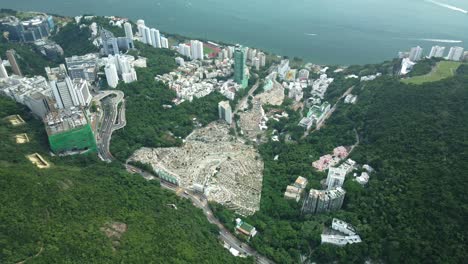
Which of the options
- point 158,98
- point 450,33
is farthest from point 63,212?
point 450,33

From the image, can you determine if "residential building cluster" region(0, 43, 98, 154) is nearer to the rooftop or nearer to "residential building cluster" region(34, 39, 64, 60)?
the rooftop

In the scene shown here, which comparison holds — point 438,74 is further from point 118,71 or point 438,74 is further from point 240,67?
point 118,71

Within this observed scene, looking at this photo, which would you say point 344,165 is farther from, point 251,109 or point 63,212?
point 63,212

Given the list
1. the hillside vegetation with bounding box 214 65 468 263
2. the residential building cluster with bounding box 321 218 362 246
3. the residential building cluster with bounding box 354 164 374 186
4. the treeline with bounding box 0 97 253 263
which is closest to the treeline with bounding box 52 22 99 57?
the treeline with bounding box 0 97 253 263

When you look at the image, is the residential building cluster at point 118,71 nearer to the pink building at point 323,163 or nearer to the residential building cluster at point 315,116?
the residential building cluster at point 315,116

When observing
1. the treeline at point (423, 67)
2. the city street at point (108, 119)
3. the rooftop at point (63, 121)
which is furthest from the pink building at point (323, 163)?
the rooftop at point (63, 121)

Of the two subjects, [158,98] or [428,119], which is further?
[158,98]

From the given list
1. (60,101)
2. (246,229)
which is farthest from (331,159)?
(60,101)
